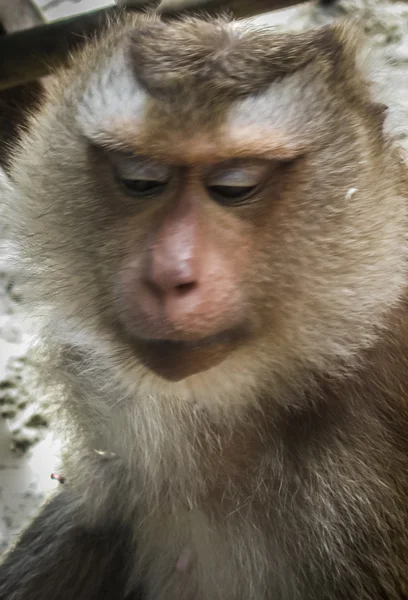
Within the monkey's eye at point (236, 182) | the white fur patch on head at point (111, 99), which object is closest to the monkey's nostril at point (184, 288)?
the monkey's eye at point (236, 182)

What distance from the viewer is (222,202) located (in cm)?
109

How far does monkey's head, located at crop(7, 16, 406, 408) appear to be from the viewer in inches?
41.3

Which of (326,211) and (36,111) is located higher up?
(36,111)

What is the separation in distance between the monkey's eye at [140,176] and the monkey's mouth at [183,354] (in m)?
0.23

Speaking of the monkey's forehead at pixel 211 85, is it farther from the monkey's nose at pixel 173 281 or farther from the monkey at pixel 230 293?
the monkey's nose at pixel 173 281

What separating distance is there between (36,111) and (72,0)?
273 millimetres

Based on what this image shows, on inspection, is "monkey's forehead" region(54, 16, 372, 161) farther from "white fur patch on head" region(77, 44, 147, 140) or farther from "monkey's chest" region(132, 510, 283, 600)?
"monkey's chest" region(132, 510, 283, 600)

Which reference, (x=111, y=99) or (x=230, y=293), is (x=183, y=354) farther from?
(x=111, y=99)

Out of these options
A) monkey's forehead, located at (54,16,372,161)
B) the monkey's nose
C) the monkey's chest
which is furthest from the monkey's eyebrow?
the monkey's chest

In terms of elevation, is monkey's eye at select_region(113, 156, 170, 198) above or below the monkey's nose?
above

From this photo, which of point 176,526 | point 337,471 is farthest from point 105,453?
point 337,471

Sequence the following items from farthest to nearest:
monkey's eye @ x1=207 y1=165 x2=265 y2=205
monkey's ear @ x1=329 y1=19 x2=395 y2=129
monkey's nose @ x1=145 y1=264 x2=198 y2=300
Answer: monkey's ear @ x1=329 y1=19 x2=395 y2=129, monkey's eye @ x1=207 y1=165 x2=265 y2=205, monkey's nose @ x1=145 y1=264 x2=198 y2=300

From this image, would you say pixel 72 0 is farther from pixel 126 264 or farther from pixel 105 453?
pixel 105 453

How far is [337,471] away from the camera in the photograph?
1.23 m
